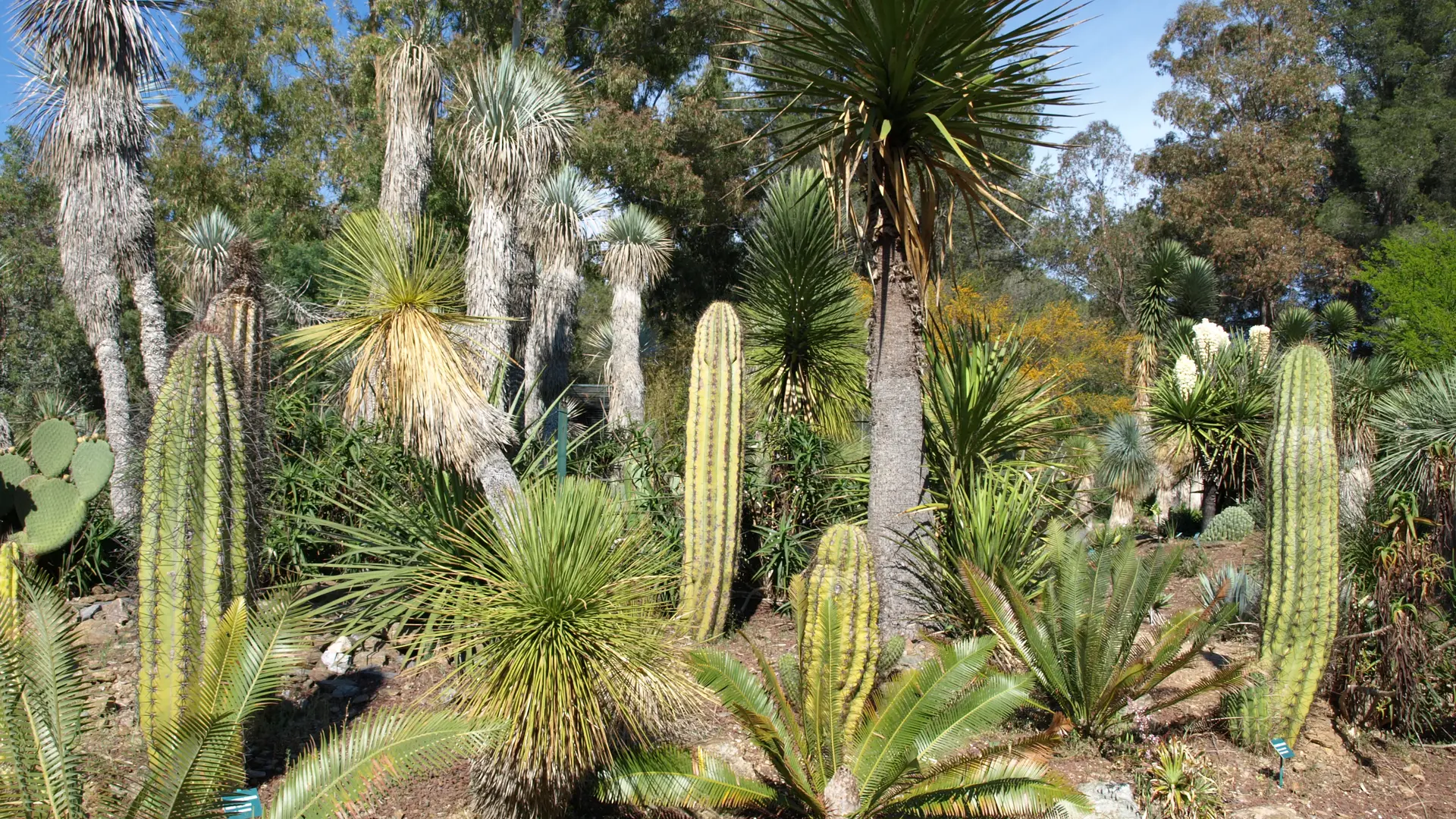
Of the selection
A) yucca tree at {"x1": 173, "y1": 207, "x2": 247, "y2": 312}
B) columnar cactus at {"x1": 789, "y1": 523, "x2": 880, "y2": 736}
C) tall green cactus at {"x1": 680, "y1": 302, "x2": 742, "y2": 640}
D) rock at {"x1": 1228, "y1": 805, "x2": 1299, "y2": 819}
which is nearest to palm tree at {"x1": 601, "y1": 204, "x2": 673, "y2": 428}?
yucca tree at {"x1": 173, "y1": 207, "x2": 247, "y2": 312}

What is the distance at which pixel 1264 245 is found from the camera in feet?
85.9

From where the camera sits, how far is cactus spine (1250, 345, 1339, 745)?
5.25m

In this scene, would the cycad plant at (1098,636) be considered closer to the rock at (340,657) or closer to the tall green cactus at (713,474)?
the tall green cactus at (713,474)

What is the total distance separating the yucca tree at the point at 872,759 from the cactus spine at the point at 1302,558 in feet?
6.56

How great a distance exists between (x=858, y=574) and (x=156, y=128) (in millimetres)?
11250

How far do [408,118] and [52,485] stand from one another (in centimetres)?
644

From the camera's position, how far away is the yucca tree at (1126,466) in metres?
13.6

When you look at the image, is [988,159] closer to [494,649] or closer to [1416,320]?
[494,649]

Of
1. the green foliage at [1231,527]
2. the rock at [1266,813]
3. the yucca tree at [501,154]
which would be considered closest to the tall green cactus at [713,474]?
the rock at [1266,813]

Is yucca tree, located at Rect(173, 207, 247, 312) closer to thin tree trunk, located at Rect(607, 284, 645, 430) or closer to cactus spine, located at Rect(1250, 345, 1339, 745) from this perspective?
thin tree trunk, located at Rect(607, 284, 645, 430)

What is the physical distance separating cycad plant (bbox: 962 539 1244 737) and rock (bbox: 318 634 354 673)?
13.4ft

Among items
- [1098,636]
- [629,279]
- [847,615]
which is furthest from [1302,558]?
[629,279]

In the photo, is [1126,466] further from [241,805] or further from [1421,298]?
[241,805]

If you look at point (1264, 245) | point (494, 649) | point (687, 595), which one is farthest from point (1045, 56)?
point (1264, 245)
